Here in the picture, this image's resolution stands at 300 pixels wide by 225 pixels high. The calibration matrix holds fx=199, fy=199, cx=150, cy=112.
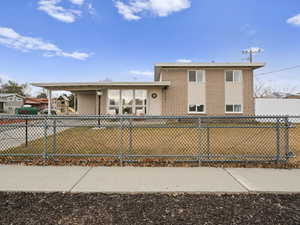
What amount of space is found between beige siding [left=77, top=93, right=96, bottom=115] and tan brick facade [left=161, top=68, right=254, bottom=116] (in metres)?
8.60

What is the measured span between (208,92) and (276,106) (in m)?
9.60

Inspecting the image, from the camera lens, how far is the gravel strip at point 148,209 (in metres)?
2.82

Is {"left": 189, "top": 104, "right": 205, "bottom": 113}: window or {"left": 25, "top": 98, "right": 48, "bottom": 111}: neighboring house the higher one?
{"left": 25, "top": 98, "right": 48, "bottom": 111}: neighboring house

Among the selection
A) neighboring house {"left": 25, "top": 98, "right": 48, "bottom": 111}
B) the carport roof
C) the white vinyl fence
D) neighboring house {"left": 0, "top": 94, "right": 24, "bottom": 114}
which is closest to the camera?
the carport roof

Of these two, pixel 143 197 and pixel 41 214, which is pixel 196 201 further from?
pixel 41 214

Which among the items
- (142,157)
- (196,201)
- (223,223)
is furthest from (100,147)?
(223,223)

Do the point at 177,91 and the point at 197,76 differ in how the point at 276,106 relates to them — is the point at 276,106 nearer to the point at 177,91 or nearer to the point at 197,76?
the point at 197,76

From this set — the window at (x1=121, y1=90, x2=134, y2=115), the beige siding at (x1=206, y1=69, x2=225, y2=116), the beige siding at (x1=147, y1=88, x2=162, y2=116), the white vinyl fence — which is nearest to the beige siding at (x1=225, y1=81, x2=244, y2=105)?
the beige siding at (x1=206, y1=69, x2=225, y2=116)

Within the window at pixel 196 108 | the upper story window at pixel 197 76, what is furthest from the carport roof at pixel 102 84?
the window at pixel 196 108

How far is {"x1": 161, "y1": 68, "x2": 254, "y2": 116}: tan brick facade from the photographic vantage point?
18922mm

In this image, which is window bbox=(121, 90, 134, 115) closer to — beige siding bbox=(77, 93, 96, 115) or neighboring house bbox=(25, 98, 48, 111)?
beige siding bbox=(77, 93, 96, 115)

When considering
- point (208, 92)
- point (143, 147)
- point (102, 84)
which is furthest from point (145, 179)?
point (208, 92)

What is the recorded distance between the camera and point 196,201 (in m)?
3.40

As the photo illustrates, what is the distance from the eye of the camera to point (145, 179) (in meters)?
4.33
